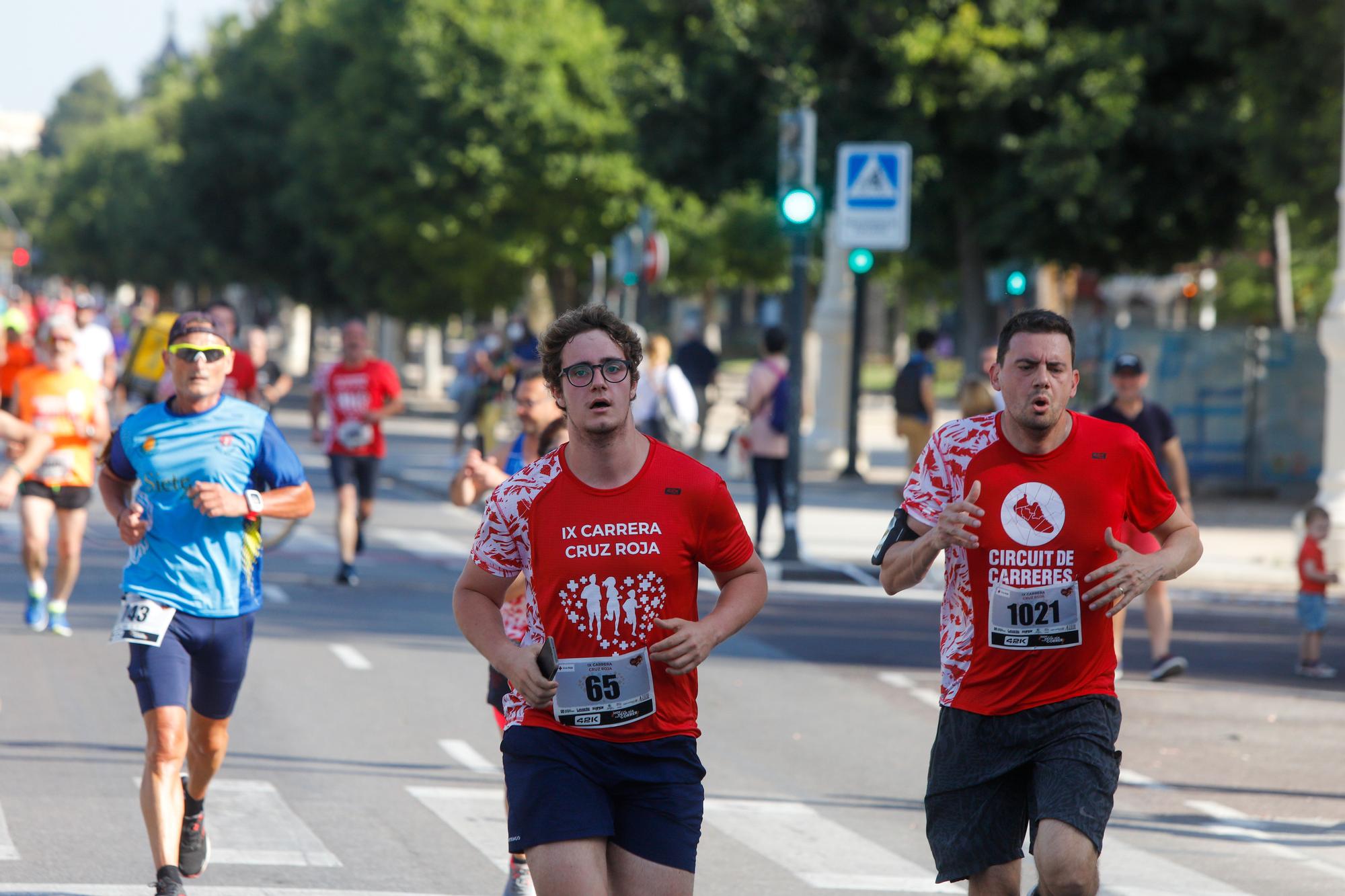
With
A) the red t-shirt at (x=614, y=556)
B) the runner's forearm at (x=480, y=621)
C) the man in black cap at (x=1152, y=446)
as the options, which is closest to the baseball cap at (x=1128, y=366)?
the man in black cap at (x=1152, y=446)

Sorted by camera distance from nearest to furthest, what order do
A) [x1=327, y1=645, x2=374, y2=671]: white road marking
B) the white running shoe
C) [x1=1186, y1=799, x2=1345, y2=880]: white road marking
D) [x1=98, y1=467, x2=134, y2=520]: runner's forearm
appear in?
the white running shoe
[x1=98, y1=467, x2=134, y2=520]: runner's forearm
[x1=1186, y1=799, x2=1345, y2=880]: white road marking
[x1=327, y1=645, x2=374, y2=671]: white road marking

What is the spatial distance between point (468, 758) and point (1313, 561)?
18.0 feet

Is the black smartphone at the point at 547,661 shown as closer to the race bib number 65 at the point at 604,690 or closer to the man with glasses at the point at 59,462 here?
the race bib number 65 at the point at 604,690

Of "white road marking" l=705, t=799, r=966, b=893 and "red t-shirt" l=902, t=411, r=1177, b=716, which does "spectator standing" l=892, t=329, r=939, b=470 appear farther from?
"red t-shirt" l=902, t=411, r=1177, b=716

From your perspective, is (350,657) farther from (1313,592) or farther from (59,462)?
(1313,592)

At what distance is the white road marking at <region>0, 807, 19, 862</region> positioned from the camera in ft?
21.6

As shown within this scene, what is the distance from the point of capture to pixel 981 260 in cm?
2667

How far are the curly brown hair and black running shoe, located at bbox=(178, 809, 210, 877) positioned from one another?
2.55 metres

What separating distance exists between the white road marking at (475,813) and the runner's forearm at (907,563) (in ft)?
7.71

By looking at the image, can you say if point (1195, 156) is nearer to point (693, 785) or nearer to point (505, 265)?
point (505, 265)

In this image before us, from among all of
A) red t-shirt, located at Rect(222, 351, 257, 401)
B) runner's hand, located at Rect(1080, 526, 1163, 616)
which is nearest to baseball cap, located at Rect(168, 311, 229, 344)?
runner's hand, located at Rect(1080, 526, 1163, 616)

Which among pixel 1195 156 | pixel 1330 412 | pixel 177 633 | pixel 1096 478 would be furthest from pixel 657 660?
pixel 1195 156

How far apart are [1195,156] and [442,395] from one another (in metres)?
25.7

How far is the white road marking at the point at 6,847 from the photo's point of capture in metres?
6.59
